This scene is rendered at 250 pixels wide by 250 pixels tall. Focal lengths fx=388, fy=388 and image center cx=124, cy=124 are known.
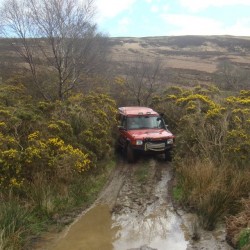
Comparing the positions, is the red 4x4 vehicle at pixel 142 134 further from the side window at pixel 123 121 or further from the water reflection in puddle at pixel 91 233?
the water reflection in puddle at pixel 91 233

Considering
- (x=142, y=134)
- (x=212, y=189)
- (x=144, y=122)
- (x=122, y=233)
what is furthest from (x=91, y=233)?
(x=144, y=122)

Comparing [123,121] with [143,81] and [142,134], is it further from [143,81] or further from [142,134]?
[143,81]

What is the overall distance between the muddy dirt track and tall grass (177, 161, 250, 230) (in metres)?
0.31

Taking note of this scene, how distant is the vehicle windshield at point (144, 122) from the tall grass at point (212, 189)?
4.06 metres

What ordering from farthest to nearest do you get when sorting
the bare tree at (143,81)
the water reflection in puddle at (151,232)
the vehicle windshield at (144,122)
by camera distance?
the bare tree at (143,81) < the vehicle windshield at (144,122) < the water reflection in puddle at (151,232)

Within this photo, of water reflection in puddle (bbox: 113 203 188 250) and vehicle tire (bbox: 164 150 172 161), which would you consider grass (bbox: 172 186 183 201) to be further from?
vehicle tire (bbox: 164 150 172 161)

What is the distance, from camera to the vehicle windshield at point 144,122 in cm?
1415

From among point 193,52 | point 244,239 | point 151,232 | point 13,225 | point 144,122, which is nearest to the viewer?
point 244,239

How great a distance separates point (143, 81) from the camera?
23.2m

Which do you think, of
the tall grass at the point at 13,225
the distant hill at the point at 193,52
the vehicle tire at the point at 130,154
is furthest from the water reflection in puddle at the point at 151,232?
the distant hill at the point at 193,52

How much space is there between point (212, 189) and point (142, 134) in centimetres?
528

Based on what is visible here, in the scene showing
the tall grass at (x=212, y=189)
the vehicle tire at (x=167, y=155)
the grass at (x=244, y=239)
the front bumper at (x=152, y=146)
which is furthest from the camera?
the vehicle tire at (x=167, y=155)

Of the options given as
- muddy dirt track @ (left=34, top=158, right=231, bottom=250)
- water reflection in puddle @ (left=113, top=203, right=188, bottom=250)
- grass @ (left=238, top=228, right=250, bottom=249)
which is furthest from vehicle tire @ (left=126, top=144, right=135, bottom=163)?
grass @ (left=238, top=228, right=250, bottom=249)

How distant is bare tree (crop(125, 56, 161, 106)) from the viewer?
73.5ft
